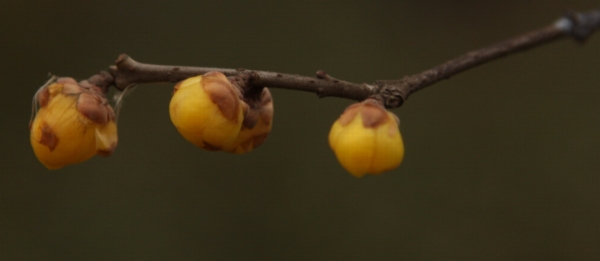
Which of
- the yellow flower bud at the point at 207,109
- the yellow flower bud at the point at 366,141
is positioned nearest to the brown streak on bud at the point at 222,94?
the yellow flower bud at the point at 207,109

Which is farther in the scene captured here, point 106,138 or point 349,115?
point 106,138

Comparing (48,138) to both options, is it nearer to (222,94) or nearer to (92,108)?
(92,108)

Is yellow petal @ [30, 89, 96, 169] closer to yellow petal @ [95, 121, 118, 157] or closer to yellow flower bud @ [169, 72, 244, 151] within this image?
yellow petal @ [95, 121, 118, 157]

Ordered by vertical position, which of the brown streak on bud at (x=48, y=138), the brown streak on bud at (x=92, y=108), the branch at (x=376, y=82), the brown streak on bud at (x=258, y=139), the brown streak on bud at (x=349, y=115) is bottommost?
the brown streak on bud at (x=48, y=138)

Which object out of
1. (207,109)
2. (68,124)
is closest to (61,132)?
(68,124)

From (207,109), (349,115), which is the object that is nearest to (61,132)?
(207,109)

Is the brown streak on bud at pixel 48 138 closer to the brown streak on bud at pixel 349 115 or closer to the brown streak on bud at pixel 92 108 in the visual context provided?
the brown streak on bud at pixel 92 108

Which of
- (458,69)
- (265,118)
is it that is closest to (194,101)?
(265,118)

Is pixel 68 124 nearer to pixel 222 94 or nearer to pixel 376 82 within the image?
pixel 222 94
